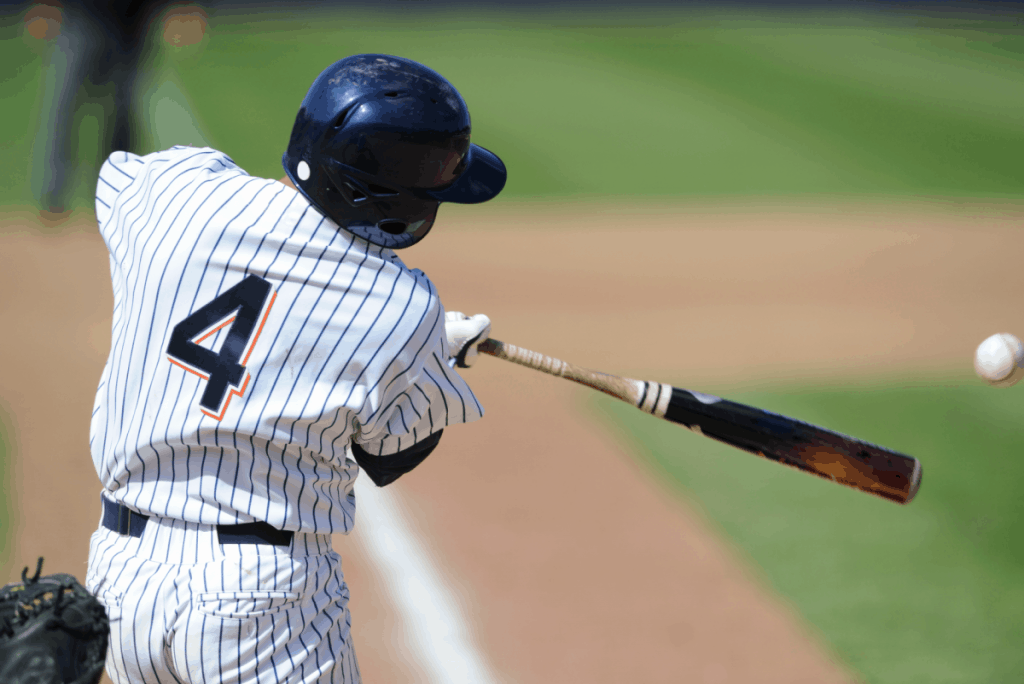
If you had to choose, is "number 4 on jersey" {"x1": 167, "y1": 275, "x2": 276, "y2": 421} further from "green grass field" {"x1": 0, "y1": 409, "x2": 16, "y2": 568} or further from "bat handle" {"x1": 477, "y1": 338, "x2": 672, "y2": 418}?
"green grass field" {"x1": 0, "y1": 409, "x2": 16, "y2": 568}

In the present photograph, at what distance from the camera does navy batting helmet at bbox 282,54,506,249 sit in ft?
5.42

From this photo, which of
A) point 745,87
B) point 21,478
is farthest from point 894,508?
point 745,87

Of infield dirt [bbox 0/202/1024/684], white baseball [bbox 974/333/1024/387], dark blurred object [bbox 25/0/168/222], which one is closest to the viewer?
white baseball [bbox 974/333/1024/387]

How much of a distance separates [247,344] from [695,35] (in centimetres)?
1585

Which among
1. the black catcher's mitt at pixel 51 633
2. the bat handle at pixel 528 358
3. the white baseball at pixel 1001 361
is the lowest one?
the black catcher's mitt at pixel 51 633

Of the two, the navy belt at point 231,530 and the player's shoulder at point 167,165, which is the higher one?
the player's shoulder at point 167,165

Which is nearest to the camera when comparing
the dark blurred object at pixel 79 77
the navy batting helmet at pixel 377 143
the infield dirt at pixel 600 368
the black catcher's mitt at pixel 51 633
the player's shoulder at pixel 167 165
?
the black catcher's mitt at pixel 51 633

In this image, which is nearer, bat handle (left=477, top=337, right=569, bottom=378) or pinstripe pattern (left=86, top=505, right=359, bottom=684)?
pinstripe pattern (left=86, top=505, right=359, bottom=684)

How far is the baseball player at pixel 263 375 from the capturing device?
158 cm

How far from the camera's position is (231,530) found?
5.32ft

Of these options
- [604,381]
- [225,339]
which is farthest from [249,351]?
[604,381]

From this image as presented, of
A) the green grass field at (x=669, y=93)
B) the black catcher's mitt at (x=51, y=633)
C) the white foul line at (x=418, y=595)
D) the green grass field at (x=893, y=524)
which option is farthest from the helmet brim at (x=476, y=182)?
the green grass field at (x=669, y=93)

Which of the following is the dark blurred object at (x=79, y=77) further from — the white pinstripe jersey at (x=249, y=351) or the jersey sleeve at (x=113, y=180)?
the white pinstripe jersey at (x=249, y=351)

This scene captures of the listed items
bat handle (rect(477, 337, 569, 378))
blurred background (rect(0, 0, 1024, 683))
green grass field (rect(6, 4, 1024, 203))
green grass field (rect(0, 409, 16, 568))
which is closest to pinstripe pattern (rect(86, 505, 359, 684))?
bat handle (rect(477, 337, 569, 378))
